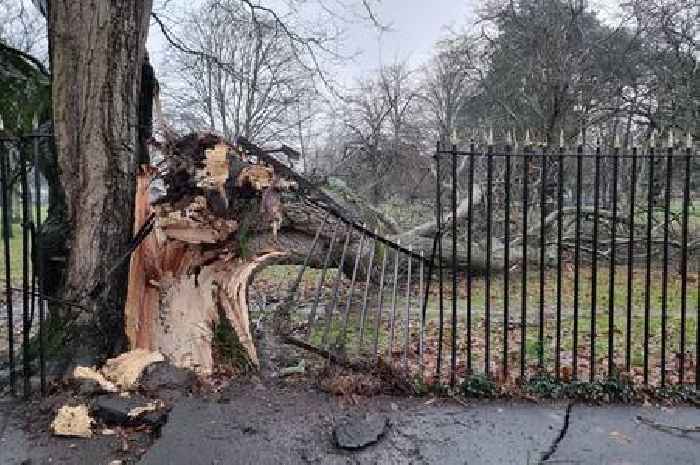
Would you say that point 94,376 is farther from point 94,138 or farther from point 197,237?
point 94,138

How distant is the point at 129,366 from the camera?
13.5 feet

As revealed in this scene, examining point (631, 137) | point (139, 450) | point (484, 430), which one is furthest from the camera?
point (631, 137)

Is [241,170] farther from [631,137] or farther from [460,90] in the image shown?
[460,90]

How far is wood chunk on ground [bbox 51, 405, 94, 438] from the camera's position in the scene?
3.52m

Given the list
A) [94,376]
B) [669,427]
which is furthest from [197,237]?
[669,427]

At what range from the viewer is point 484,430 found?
364 centimetres

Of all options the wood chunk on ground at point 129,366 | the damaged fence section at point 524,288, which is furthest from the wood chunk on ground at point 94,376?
the damaged fence section at point 524,288

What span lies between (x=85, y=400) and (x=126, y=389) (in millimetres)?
258

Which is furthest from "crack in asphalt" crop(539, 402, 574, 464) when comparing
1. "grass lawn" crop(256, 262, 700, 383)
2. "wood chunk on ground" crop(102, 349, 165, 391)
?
"wood chunk on ground" crop(102, 349, 165, 391)

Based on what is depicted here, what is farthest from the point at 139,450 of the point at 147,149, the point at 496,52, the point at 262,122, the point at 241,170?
the point at 262,122

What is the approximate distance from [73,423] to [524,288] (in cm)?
301

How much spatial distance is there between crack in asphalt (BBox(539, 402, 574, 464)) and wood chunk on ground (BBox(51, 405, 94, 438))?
2615 millimetres

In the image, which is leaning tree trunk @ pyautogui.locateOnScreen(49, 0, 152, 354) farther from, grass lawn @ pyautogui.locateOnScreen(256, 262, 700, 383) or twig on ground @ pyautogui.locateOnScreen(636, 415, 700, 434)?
twig on ground @ pyautogui.locateOnScreen(636, 415, 700, 434)

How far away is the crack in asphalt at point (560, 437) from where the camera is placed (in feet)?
10.9
